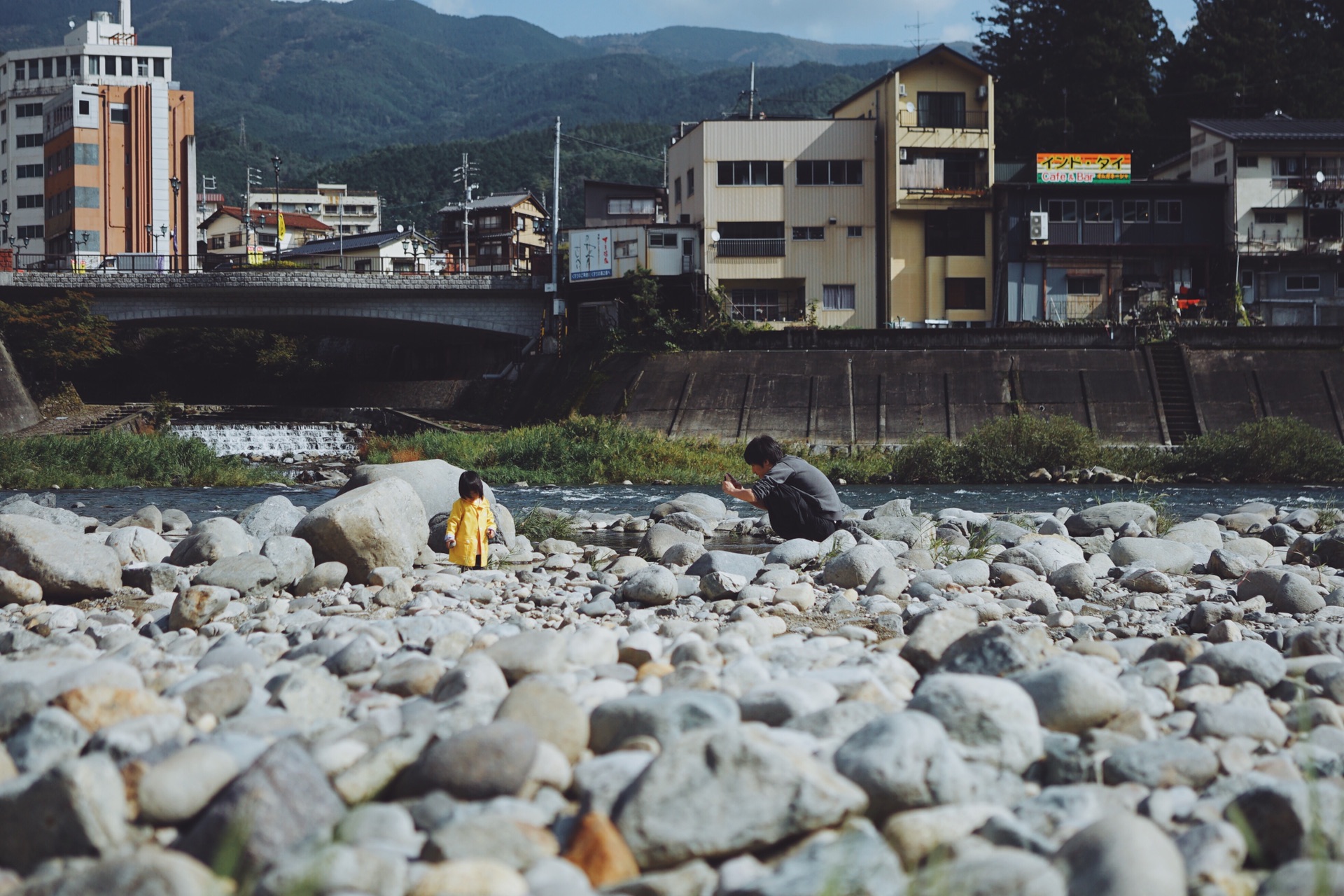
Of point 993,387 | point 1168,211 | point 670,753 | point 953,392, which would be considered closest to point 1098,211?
point 1168,211

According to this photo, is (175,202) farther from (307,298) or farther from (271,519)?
(271,519)

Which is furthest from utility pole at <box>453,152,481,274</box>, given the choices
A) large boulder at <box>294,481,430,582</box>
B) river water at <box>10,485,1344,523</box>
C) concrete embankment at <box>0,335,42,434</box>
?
large boulder at <box>294,481,430,582</box>

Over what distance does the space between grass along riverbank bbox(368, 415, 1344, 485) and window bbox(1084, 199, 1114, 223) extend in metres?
19.3

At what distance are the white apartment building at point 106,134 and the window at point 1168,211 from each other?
60.4 m

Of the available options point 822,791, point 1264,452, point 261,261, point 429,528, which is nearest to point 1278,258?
point 1264,452

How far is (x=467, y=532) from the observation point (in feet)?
40.3

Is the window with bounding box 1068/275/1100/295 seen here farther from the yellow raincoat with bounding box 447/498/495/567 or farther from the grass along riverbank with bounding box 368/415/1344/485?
the yellow raincoat with bounding box 447/498/495/567

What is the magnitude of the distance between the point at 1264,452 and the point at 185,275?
143 feet

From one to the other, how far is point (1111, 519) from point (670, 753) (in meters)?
13.2

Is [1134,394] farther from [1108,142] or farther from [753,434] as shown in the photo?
[1108,142]

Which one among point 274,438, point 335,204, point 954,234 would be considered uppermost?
point 335,204

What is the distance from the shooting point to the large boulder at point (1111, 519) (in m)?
15.8

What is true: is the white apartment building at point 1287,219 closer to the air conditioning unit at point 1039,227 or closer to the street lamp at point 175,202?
the air conditioning unit at point 1039,227

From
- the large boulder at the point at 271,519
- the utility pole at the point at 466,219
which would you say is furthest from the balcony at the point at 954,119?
the large boulder at the point at 271,519
